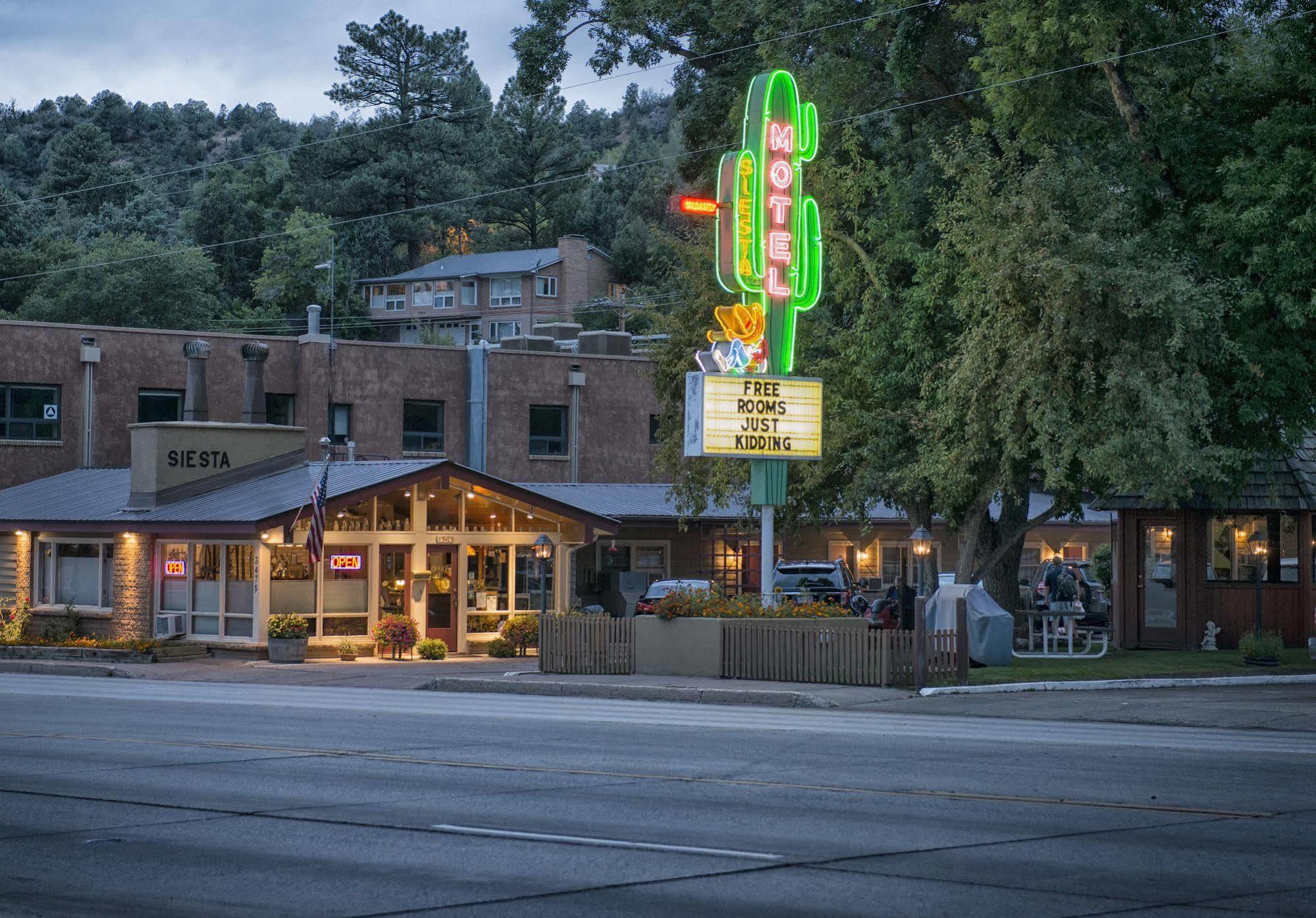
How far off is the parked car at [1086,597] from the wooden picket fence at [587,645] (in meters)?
10.3

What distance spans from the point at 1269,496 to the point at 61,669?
75.2 ft

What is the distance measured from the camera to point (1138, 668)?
91.4 ft

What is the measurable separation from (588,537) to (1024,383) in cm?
1310

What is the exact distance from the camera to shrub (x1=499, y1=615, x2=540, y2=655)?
1351 inches

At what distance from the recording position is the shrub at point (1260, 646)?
28578 mm

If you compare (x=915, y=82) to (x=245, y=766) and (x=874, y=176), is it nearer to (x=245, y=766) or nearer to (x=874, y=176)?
(x=874, y=176)

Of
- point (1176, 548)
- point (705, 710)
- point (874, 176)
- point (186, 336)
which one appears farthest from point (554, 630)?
point (186, 336)

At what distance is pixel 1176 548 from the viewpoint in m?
33.3

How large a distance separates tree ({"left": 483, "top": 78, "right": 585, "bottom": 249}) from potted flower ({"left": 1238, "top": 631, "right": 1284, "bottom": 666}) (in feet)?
294

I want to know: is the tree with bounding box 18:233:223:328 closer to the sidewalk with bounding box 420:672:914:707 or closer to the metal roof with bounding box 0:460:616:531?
the metal roof with bounding box 0:460:616:531

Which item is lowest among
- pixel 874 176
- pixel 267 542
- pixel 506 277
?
pixel 267 542

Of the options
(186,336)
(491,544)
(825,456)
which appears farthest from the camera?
(186,336)

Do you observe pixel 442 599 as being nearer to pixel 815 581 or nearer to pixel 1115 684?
pixel 815 581

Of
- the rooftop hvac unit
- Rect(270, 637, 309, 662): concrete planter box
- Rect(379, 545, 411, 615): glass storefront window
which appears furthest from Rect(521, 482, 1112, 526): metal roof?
the rooftop hvac unit
